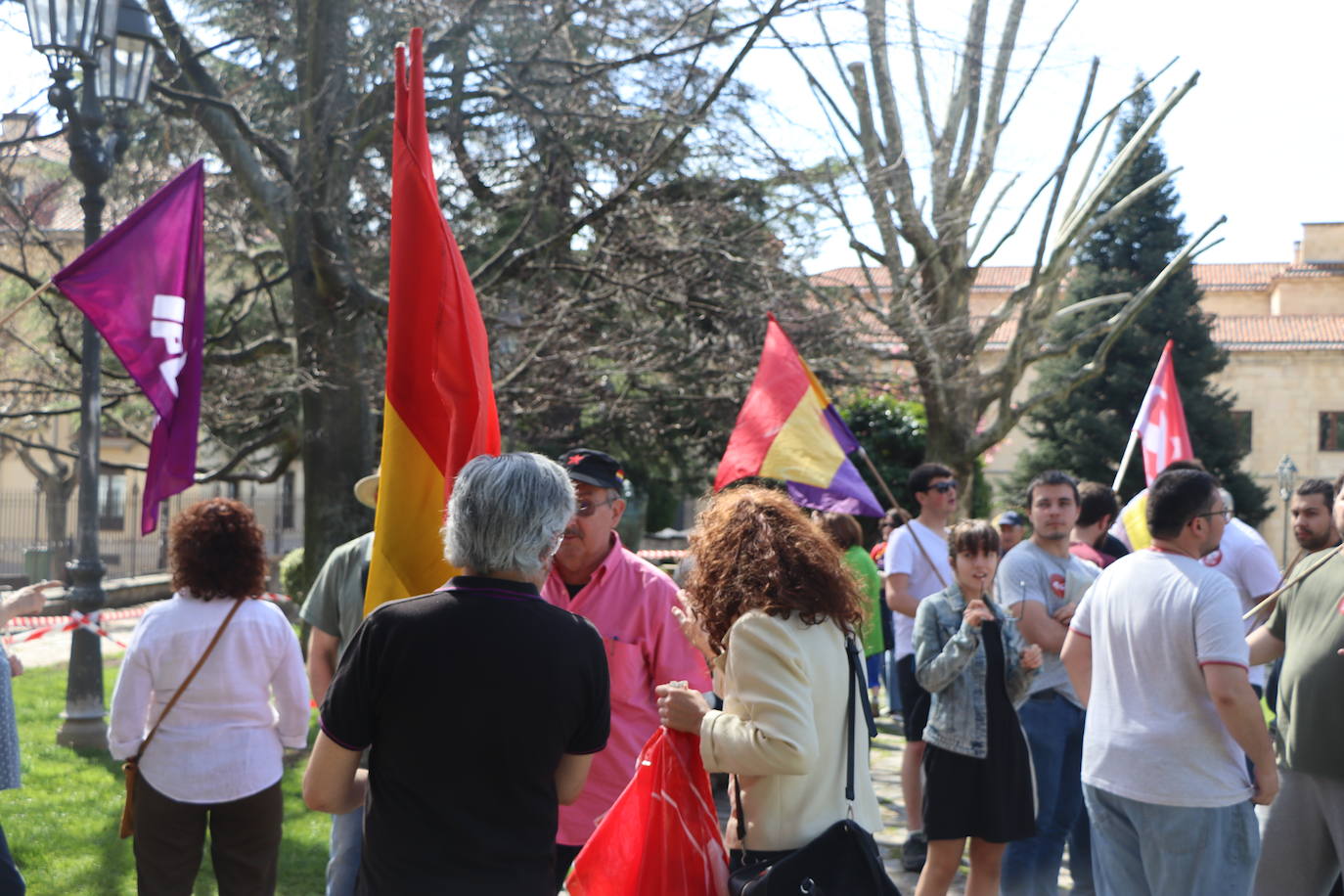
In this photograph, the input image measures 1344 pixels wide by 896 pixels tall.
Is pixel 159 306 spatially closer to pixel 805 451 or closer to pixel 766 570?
pixel 805 451

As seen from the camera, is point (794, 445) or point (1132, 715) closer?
point (1132, 715)

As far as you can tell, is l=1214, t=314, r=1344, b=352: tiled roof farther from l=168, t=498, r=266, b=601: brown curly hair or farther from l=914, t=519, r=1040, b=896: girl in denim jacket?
l=168, t=498, r=266, b=601: brown curly hair

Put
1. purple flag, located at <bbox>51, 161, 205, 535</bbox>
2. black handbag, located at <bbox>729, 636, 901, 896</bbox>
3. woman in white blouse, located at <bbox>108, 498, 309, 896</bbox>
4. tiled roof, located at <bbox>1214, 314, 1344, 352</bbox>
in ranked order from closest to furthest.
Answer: black handbag, located at <bbox>729, 636, 901, 896</bbox> → woman in white blouse, located at <bbox>108, 498, 309, 896</bbox> → purple flag, located at <bbox>51, 161, 205, 535</bbox> → tiled roof, located at <bbox>1214, 314, 1344, 352</bbox>

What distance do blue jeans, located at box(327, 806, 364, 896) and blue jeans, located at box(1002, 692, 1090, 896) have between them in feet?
8.56

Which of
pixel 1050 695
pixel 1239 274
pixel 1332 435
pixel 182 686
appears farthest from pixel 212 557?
pixel 1239 274

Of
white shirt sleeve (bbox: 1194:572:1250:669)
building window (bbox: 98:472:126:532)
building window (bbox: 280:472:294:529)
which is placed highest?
white shirt sleeve (bbox: 1194:572:1250:669)

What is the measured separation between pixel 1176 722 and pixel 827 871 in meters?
1.46

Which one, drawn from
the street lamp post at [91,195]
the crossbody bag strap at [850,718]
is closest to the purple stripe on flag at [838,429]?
the crossbody bag strap at [850,718]

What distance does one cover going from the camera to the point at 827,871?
3051 millimetres

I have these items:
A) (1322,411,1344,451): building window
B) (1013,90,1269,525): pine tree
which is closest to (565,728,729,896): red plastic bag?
(1013,90,1269,525): pine tree

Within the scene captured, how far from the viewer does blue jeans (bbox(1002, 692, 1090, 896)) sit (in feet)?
17.0

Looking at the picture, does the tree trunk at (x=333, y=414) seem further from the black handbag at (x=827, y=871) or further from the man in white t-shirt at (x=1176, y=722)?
the black handbag at (x=827, y=871)

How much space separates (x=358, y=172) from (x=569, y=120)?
6.44 ft

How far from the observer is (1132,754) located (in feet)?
13.0
